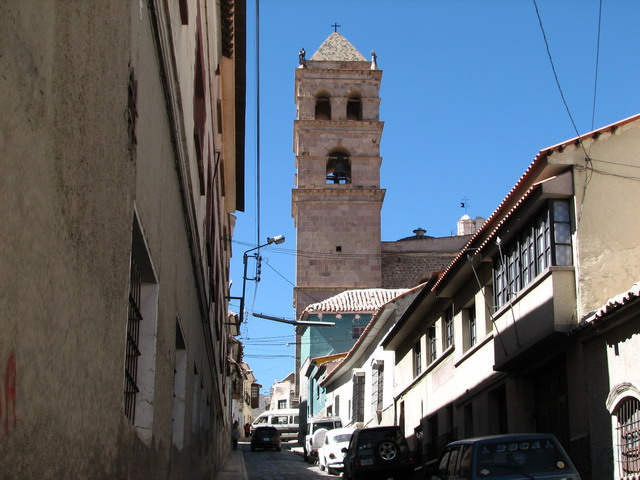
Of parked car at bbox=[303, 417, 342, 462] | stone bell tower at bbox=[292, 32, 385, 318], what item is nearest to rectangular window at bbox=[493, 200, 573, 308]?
parked car at bbox=[303, 417, 342, 462]

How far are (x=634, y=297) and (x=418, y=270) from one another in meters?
43.3

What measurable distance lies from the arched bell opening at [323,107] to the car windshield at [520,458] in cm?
4733

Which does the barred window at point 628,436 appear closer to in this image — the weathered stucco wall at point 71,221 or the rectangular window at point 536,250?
the rectangular window at point 536,250

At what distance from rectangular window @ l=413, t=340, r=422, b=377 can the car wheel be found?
Result: 6.86m

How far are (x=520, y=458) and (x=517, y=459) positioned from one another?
39 mm

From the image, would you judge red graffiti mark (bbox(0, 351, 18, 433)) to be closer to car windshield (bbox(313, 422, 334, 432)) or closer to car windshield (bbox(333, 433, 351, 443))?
car windshield (bbox(333, 433, 351, 443))

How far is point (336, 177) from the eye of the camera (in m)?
57.4

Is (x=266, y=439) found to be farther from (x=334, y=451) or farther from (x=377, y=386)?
(x=334, y=451)

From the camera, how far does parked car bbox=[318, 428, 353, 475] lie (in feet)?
92.0

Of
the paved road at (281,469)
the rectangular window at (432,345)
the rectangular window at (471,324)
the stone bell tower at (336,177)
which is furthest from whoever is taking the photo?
the stone bell tower at (336,177)

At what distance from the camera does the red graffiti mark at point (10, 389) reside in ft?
9.57

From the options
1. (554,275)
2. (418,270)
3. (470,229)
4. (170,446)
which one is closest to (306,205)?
(418,270)

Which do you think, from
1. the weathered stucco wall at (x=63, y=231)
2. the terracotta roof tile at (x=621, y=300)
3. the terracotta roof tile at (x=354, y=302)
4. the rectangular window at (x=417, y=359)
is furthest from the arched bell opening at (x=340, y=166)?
the weathered stucco wall at (x=63, y=231)

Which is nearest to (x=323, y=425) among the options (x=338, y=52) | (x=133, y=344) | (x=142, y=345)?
(x=338, y=52)
